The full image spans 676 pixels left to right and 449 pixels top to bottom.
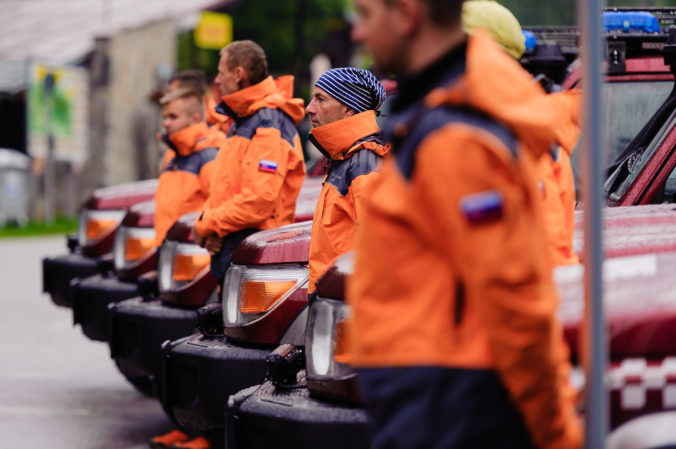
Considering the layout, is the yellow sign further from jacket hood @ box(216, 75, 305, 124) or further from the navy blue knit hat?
the navy blue knit hat

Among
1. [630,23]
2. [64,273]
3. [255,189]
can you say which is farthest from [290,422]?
[64,273]

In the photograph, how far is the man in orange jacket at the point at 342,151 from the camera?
498 centimetres

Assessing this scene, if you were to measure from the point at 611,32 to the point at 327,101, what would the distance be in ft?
6.33

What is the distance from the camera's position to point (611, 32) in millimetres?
6547

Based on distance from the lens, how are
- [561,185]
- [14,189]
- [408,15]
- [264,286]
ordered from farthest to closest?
[14,189] < [264,286] < [561,185] < [408,15]

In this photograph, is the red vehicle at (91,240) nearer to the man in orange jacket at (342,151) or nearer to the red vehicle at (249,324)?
the red vehicle at (249,324)

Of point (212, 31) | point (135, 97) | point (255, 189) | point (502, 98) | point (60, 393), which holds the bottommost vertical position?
point (60, 393)

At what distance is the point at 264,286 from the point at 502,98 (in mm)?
3184

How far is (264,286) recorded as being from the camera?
5480 mm

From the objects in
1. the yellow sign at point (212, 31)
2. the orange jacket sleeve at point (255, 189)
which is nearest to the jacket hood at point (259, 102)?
the orange jacket sleeve at point (255, 189)

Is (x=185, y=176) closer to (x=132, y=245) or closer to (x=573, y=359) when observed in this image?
(x=132, y=245)

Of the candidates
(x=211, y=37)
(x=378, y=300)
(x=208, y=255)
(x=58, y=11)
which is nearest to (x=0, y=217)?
(x=211, y=37)

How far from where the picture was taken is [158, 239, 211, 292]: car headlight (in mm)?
6836

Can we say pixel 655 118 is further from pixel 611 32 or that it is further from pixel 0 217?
pixel 0 217
